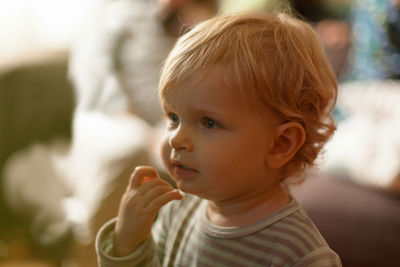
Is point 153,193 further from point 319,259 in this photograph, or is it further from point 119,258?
point 319,259

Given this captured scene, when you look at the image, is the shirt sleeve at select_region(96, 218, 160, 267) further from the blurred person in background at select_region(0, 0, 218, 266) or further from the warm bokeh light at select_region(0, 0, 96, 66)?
the warm bokeh light at select_region(0, 0, 96, 66)

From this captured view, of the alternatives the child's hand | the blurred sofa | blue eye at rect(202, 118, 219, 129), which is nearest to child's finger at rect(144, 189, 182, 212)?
the child's hand

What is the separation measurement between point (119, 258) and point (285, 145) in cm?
25

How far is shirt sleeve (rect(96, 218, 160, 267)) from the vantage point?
1.99 ft

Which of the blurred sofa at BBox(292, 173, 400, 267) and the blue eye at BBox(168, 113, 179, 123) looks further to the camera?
the blurred sofa at BBox(292, 173, 400, 267)

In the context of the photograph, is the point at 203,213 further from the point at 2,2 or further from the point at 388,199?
the point at 2,2

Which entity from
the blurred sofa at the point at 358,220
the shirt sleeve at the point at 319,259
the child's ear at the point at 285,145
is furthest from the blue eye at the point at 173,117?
the blurred sofa at the point at 358,220

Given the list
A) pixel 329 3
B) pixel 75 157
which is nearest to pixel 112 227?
pixel 75 157

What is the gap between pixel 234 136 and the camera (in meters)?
0.56

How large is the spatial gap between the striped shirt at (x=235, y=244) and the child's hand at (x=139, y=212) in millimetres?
15

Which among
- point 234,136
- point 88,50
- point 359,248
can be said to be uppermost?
point 234,136

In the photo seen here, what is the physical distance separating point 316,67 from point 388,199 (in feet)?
1.81

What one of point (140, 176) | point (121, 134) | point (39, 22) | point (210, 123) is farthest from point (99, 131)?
point (39, 22)

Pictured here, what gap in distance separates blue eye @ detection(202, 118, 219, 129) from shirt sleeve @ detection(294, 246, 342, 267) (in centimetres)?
18
